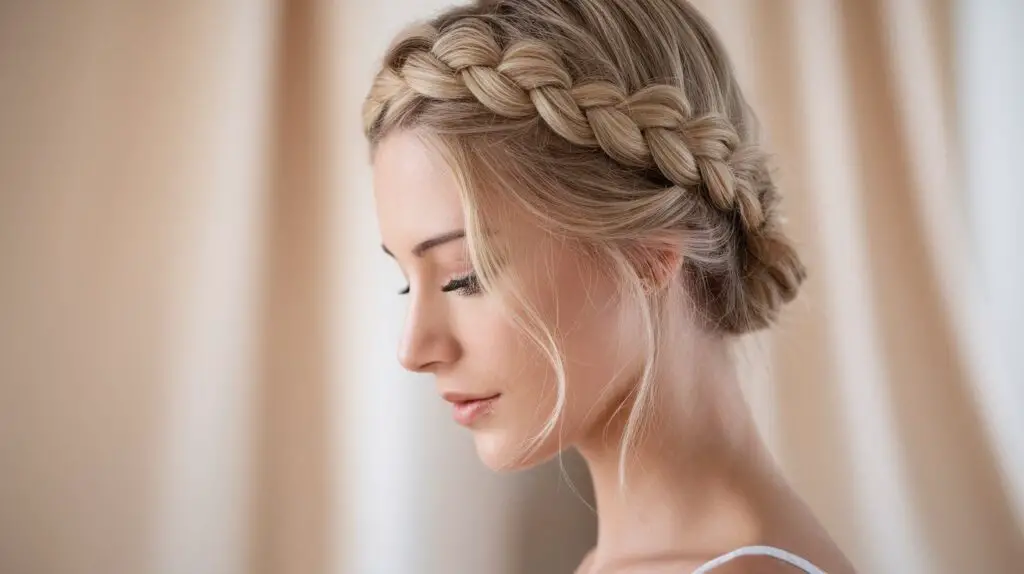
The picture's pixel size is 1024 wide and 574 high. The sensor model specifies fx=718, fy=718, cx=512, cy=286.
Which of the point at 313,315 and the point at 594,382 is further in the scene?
the point at 313,315

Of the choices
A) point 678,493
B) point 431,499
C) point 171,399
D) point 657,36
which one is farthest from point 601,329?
point 171,399

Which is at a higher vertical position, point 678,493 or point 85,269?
point 85,269

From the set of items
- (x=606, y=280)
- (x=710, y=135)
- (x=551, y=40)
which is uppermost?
(x=551, y=40)

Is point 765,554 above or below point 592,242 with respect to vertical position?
below

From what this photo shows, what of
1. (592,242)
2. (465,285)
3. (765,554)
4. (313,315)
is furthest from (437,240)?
(765,554)

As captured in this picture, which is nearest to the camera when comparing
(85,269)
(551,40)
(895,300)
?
(551,40)

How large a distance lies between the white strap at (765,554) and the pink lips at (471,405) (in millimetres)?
272

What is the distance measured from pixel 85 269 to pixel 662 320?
68cm

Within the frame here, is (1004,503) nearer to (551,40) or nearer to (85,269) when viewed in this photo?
(551,40)

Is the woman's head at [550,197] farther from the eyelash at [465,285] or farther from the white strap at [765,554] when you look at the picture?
the white strap at [765,554]

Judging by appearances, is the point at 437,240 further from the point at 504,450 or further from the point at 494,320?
the point at 504,450

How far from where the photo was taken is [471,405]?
30.8 inches

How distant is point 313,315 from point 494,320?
1.18ft

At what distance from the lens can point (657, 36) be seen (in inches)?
30.9
